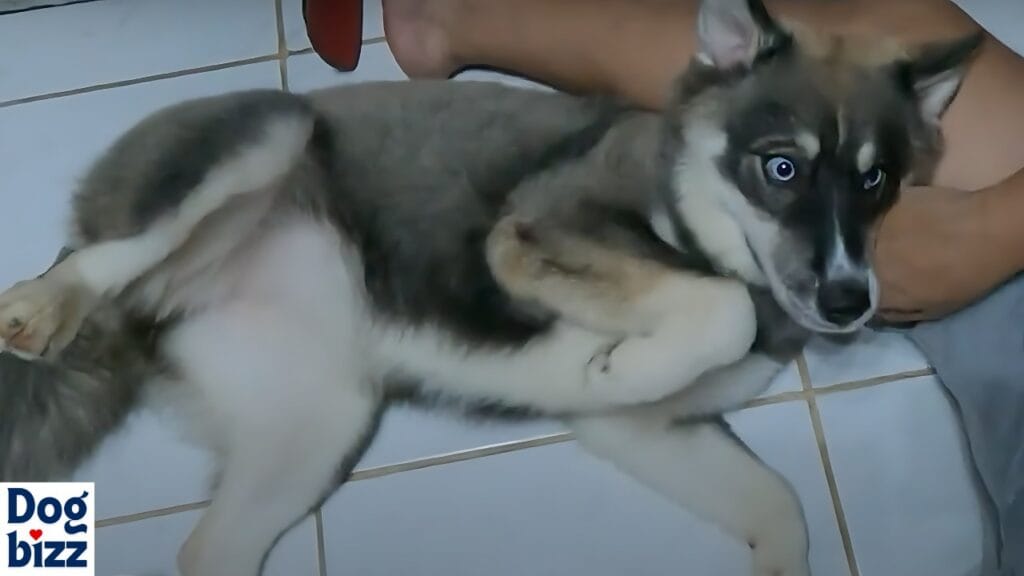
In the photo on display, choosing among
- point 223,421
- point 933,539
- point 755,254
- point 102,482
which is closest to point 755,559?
point 933,539

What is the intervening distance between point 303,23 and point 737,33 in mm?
697

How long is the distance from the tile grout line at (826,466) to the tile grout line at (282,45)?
87cm

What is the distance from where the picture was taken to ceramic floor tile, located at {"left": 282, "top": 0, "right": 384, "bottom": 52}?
1.59 m

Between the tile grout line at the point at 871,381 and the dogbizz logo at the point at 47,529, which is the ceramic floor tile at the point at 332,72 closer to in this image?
the dogbizz logo at the point at 47,529

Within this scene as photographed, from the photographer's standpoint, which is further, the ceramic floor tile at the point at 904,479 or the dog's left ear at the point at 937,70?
the ceramic floor tile at the point at 904,479

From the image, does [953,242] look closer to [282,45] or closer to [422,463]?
[422,463]

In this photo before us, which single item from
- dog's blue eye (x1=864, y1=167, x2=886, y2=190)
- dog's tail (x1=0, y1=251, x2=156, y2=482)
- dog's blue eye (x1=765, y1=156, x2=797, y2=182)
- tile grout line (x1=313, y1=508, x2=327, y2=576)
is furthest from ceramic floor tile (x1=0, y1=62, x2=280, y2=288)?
dog's blue eye (x1=864, y1=167, x2=886, y2=190)

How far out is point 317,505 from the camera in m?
1.37

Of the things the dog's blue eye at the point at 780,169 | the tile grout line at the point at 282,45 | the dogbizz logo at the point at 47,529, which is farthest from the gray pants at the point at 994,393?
the dogbizz logo at the point at 47,529

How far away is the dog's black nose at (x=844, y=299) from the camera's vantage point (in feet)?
3.84

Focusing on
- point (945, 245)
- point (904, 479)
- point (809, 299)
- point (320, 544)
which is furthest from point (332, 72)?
point (904, 479)

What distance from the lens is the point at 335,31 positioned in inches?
61.7

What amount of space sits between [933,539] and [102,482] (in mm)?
1115

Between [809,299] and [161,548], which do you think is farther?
[161,548]
